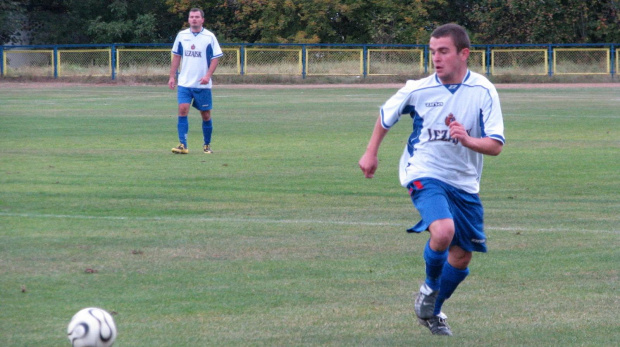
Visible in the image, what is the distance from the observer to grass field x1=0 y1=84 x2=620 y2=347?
5.36 metres

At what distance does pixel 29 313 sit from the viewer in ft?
18.0

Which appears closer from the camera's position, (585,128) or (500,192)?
(500,192)

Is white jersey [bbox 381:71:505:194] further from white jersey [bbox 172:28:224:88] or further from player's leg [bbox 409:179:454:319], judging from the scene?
white jersey [bbox 172:28:224:88]

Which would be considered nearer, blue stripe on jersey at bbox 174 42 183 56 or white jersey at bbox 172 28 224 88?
white jersey at bbox 172 28 224 88

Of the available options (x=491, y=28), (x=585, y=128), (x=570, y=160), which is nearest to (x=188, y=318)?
(x=570, y=160)

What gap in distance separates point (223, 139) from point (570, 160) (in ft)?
20.7

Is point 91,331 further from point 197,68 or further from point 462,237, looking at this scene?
point 197,68

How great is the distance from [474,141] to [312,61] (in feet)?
134

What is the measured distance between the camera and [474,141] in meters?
5.19

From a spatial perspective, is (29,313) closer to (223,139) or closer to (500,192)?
(500,192)

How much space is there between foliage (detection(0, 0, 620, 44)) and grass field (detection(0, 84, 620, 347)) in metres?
37.6

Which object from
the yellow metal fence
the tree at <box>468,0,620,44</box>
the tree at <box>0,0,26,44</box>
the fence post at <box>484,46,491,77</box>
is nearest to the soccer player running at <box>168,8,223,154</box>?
the yellow metal fence

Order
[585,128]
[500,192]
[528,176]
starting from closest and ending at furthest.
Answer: [500,192]
[528,176]
[585,128]

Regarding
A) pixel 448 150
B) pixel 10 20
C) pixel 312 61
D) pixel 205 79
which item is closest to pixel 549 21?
pixel 312 61
